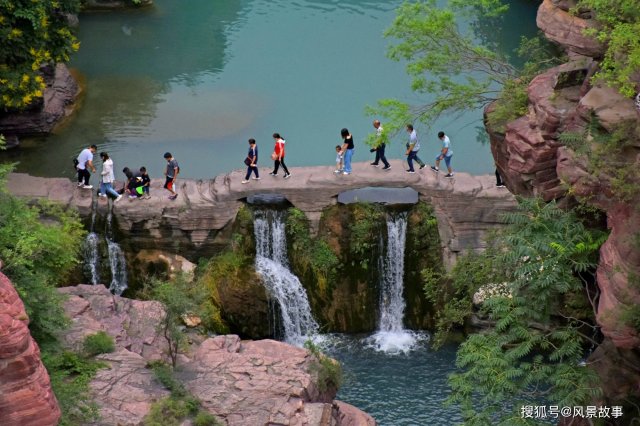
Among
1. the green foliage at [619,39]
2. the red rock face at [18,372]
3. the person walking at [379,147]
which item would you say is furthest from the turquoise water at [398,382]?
the red rock face at [18,372]

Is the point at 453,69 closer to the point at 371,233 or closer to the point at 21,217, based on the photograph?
the point at 371,233

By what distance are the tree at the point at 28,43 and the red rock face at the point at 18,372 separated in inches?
535

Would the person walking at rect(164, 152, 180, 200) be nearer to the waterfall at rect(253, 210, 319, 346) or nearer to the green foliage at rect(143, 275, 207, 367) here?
the waterfall at rect(253, 210, 319, 346)

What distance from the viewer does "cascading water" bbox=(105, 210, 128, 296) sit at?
29.8 m

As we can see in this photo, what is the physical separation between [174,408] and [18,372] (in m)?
5.44

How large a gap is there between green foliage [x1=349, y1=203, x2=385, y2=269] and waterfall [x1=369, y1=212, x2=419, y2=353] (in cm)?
35

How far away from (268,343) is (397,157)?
9.97 meters

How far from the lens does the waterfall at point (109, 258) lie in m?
29.5

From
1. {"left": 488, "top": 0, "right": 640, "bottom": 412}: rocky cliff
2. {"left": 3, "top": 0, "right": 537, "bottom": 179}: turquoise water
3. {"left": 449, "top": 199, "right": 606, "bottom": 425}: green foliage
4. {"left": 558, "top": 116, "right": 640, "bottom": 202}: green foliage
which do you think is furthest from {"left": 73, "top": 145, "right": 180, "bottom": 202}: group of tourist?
{"left": 558, "top": 116, "right": 640, "bottom": 202}: green foliage

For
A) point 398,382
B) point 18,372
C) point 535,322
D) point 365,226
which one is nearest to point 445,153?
point 365,226

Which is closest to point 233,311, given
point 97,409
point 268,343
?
point 268,343

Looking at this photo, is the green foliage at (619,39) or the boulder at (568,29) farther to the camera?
the boulder at (568,29)

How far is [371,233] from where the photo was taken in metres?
30.2

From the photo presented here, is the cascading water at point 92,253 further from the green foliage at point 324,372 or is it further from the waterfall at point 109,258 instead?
the green foliage at point 324,372
